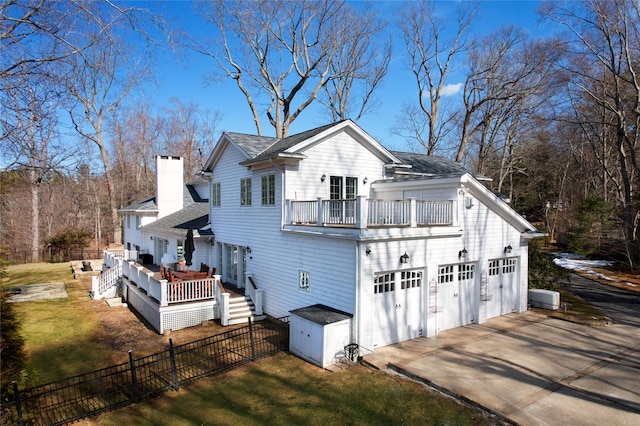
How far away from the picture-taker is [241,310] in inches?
529

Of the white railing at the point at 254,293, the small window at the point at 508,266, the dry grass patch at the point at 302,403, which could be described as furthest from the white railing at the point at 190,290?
the small window at the point at 508,266

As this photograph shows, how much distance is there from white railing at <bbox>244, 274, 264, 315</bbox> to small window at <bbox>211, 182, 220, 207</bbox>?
4.63m

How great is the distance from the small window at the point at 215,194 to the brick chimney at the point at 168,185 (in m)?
6.56

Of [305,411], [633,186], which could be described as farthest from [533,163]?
[305,411]

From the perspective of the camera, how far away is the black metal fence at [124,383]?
689cm

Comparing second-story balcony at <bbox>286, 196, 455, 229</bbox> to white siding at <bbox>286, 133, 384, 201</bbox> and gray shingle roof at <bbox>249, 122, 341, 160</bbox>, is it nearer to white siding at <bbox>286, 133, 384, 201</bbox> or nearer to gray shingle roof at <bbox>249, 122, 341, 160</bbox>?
white siding at <bbox>286, 133, 384, 201</bbox>

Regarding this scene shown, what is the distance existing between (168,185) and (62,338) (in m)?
11.9

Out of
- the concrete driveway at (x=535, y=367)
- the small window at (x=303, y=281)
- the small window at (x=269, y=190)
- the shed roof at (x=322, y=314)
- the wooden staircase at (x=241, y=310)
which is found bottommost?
the concrete driveway at (x=535, y=367)

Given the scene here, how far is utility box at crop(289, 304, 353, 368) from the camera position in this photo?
365 inches

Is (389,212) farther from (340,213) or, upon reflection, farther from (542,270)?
(542,270)

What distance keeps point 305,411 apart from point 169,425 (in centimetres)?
254

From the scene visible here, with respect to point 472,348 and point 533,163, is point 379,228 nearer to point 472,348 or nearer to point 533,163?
point 472,348

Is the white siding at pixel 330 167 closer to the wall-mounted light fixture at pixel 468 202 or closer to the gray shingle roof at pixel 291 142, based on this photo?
the gray shingle roof at pixel 291 142

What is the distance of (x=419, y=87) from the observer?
104 feet
